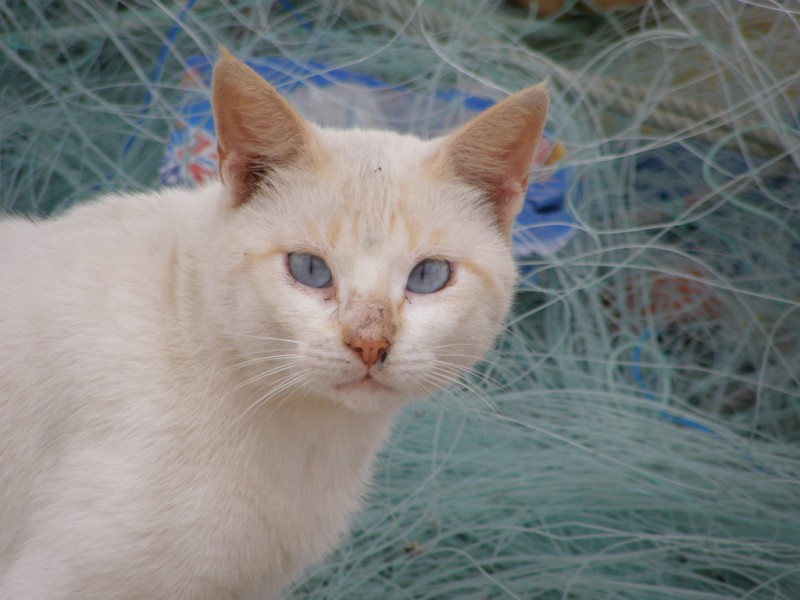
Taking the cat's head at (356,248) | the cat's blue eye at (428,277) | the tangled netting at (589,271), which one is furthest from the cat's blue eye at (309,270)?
the tangled netting at (589,271)

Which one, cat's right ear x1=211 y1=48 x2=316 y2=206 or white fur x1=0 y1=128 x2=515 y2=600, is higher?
cat's right ear x1=211 y1=48 x2=316 y2=206

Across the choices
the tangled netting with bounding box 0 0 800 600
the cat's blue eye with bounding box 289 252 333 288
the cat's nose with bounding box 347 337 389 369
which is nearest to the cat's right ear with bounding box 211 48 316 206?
the cat's blue eye with bounding box 289 252 333 288

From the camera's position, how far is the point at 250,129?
1.12 m

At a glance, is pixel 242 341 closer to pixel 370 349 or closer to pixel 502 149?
pixel 370 349

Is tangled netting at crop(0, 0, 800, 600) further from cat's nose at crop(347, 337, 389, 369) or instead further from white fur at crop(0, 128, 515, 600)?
cat's nose at crop(347, 337, 389, 369)

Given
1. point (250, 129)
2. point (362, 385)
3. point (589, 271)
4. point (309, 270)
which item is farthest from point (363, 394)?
point (589, 271)

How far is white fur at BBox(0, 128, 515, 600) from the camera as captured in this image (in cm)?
107

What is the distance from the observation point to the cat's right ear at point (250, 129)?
106 cm

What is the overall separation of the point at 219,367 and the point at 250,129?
323 millimetres

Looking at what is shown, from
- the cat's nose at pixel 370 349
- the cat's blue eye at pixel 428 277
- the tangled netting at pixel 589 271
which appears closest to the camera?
the cat's nose at pixel 370 349

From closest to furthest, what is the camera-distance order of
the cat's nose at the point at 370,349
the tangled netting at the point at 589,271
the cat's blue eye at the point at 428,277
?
the cat's nose at the point at 370,349, the cat's blue eye at the point at 428,277, the tangled netting at the point at 589,271

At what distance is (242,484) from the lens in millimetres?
1160

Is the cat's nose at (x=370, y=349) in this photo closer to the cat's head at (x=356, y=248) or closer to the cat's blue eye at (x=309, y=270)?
the cat's head at (x=356, y=248)

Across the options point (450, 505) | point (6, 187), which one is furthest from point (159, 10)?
point (450, 505)
